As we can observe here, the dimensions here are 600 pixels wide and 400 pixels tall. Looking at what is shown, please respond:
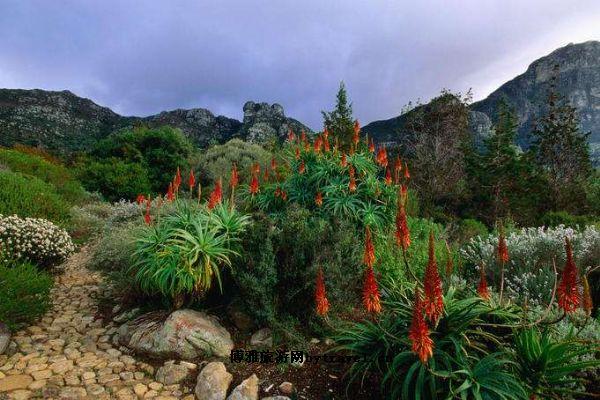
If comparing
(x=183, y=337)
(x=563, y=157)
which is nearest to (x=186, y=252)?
(x=183, y=337)

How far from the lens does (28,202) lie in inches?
268

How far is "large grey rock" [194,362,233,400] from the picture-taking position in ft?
9.89

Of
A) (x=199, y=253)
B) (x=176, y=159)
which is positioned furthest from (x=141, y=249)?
(x=176, y=159)

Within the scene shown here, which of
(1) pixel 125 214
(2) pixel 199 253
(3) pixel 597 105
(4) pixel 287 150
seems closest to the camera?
(2) pixel 199 253

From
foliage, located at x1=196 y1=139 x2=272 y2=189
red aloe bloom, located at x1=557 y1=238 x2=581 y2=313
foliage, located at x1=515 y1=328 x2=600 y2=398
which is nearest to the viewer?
red aloe bloom, located at x1=557 y1=238 x2=581 y2=313

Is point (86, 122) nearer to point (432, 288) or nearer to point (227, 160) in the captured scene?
Result: point (227, 160)

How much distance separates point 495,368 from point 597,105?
154 feet

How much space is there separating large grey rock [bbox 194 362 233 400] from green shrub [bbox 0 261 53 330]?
1.95 m

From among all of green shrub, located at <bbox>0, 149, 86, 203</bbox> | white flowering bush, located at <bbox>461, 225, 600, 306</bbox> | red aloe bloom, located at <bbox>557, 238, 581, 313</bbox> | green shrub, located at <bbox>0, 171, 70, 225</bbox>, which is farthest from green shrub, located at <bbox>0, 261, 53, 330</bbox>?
green shrub, located at <bbox>0, 149, 86, 203</bbox>

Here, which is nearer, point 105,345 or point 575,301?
point 575,301

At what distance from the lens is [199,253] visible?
381 centimetres

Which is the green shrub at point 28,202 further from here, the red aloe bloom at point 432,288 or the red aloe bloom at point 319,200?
the red aloe bloom at point 432,288

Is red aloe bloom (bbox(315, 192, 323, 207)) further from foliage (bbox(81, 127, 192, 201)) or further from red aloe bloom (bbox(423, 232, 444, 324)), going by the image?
foliage (bbox(81, 127, 192, 201))

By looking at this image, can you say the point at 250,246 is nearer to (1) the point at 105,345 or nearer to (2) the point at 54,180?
(1) the point at 105,345
